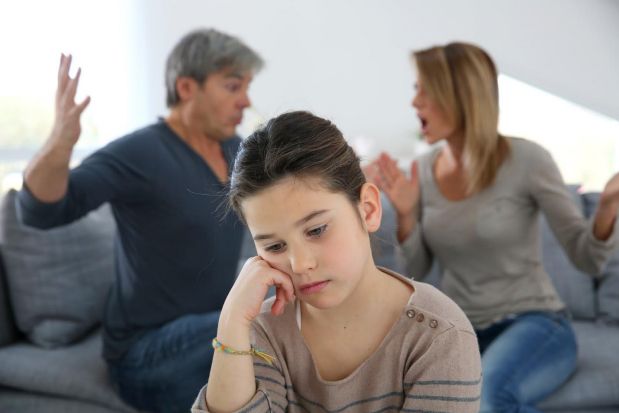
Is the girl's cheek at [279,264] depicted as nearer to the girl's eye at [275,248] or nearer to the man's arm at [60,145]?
the girl's eye at [275,248]

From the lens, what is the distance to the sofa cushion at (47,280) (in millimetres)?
2250

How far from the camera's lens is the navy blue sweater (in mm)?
1835

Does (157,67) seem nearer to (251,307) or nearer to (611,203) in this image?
(611,203)

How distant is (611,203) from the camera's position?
1806mm

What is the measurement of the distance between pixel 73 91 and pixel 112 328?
2.04 ft

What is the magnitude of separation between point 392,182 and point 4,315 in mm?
1277

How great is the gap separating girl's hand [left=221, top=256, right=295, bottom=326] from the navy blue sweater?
72cm

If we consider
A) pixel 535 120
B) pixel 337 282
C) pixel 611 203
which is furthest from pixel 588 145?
pixel 337 282

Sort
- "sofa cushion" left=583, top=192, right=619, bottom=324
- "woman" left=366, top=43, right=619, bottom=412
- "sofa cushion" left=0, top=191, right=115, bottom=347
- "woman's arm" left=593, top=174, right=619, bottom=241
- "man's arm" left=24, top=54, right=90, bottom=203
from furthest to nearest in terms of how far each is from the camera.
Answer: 1. "sofa cushion" left=583, top=192, right=619, bottom=324
2. "sofa cushion" left=0, top=191, right=115, bottom=347
3. "woman" left=366, top=43, right=619, bottom=412
4. "woman's arm" left=593, top=174, right=619, bottom=241
5. "man's arm" left=24, top=54, right=90, bottom=203

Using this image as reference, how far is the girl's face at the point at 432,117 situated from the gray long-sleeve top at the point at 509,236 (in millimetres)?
189

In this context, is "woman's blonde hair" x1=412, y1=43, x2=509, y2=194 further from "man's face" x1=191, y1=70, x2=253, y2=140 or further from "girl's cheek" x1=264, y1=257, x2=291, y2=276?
"girl's cheek" x1=264, y1=257, x2=291, y2=276

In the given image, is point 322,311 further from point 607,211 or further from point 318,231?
point 607,211

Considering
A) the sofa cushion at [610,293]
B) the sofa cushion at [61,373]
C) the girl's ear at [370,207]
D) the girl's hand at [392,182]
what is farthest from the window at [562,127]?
the girl's ear at [370,207]

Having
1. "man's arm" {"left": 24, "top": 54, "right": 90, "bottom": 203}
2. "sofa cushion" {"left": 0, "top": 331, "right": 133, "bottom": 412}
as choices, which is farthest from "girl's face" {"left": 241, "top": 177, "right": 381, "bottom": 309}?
"sofa cushion" {"left": 0, "top": 331, "right": 133, "bottom": 412}
